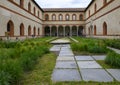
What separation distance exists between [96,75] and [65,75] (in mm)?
934

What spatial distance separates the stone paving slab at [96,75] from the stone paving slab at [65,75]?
0.69 feet

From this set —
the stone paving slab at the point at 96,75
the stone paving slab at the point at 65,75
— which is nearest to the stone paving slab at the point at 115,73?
the stone paving slab at the point at 96,75

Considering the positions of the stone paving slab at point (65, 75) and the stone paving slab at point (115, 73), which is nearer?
the stone paving slab at point (65, 75)

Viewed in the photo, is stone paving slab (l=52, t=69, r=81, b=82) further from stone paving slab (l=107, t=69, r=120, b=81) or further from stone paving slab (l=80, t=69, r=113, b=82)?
stone paving slab (l=107, t=69, r=120, b=81)

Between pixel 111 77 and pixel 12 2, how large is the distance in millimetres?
18760

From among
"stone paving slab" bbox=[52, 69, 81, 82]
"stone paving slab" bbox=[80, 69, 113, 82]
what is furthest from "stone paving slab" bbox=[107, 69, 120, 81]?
"stone paving slab" bbox=[52, 69, 81, 82]

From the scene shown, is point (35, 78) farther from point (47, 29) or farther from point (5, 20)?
point (47, 29)

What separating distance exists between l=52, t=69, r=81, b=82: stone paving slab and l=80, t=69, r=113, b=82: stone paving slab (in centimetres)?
21

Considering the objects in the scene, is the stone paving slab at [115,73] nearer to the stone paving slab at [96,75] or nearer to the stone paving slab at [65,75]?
the stone paving slab at [96,75]

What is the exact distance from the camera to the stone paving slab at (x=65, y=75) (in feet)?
17.8

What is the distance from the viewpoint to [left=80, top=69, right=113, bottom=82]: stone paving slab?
5.41 m

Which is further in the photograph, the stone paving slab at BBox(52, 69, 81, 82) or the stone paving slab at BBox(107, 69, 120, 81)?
the stone paving slab at BBox(107, 69, 120, 81)

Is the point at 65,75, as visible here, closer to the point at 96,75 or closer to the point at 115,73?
the point at 96,75

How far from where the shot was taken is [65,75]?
231 inches
